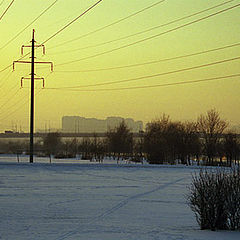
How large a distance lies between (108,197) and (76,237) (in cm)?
853

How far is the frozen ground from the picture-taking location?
12.6 metres

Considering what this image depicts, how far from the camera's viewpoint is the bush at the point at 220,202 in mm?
12930

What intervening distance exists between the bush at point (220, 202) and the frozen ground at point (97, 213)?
0.45 m

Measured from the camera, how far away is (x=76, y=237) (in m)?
12.2

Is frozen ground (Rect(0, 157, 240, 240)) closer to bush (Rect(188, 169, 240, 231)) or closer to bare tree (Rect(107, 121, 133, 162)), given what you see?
bush (Rect(188, 169, 240, 231))

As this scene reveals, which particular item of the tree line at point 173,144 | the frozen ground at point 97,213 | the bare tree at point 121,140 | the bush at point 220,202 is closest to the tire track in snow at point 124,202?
the frozen ground at point 97,213

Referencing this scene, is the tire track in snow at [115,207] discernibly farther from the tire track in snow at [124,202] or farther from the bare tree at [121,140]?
the bare tree at [121,140]

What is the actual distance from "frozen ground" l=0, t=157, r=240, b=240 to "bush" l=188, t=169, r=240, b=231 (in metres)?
0.45

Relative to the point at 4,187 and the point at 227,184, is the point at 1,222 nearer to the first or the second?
the point at 227,184

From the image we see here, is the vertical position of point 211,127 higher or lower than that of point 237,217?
higher

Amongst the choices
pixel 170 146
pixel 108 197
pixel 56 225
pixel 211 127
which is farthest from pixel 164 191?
pixel 211 127

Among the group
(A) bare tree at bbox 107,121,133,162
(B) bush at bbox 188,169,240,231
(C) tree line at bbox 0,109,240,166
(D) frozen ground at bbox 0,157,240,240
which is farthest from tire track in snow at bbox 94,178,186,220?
(A) bare tree at bbox 107,121,133,162

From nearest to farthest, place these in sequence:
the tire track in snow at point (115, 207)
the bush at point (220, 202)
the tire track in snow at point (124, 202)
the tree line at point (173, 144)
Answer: the tire track in snow at point (115, 207), the bush at point (220, 202), the tire track in snow at point (124, 202), the tree line at point (173, 144)

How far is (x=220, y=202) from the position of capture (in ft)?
42.7
